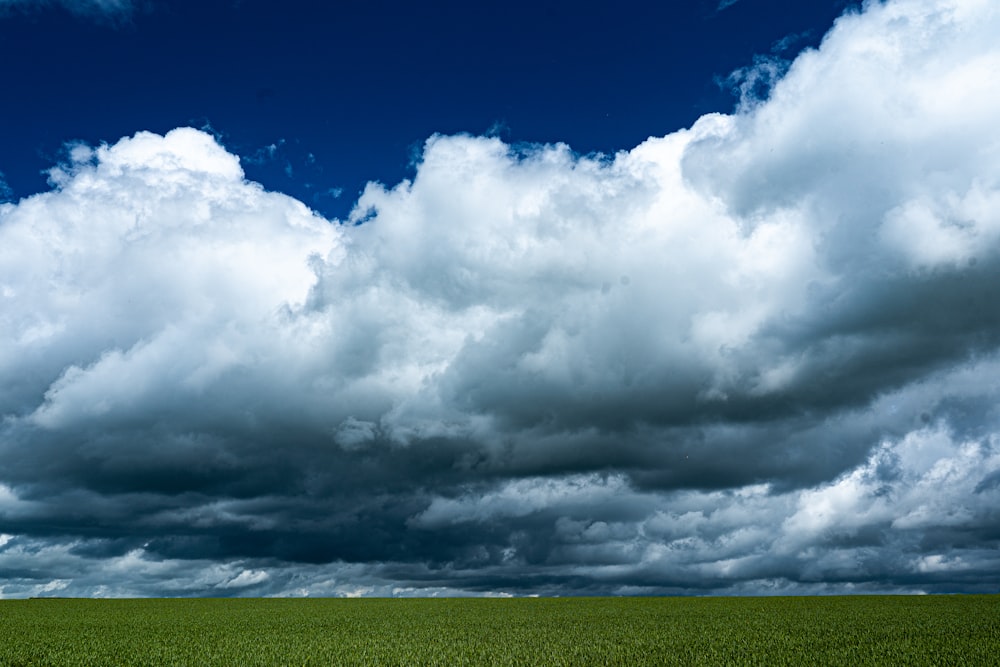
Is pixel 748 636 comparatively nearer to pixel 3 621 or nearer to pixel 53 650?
pixel 53 650

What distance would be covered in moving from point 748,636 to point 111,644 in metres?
41.3

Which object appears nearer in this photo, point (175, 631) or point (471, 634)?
point (471, 634)

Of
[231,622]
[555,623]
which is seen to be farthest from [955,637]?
[231,622]

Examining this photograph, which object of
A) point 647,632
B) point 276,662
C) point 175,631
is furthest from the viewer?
point 175,631

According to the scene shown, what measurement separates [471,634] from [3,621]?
4962 centimetres

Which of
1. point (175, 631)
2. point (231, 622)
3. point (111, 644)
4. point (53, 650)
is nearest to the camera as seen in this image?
point (53, 650)

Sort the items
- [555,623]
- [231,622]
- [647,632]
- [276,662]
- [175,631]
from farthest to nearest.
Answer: [231,622]
[555,623]
[175,631]
[647,632]
[276,662]

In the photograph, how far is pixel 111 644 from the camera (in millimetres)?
49562

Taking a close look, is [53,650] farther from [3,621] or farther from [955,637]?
[955,637]

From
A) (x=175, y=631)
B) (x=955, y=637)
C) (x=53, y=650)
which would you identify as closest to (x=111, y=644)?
(x=53, y=650)

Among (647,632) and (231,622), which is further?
(231,622)

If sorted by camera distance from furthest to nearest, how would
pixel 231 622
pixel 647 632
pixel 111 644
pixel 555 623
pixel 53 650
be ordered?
pixel 231 622, pixel 555 623, pixel 647 632, pixel 111 644, pixel 53 650

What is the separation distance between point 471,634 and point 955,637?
3150 cm

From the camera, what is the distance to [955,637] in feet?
156
